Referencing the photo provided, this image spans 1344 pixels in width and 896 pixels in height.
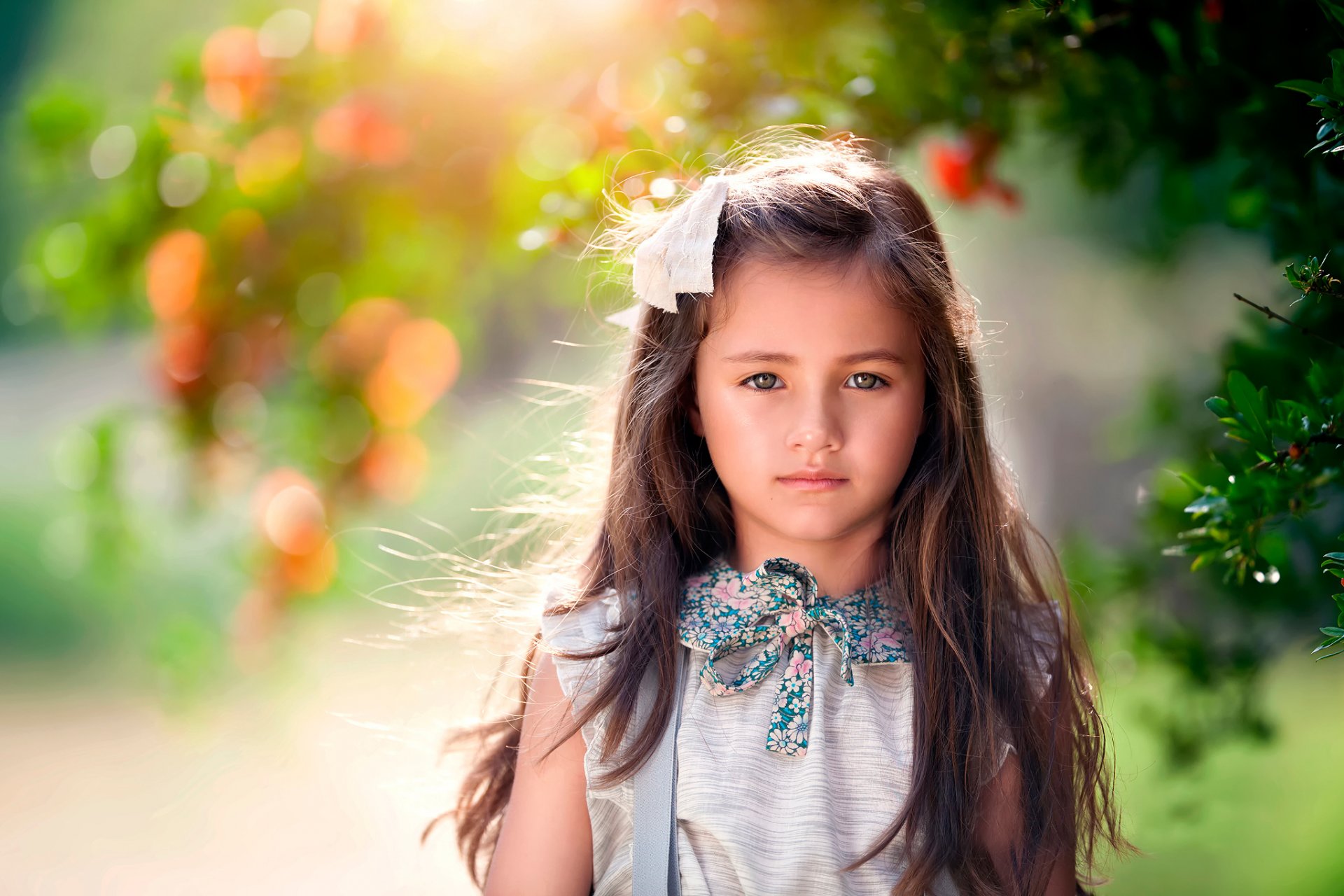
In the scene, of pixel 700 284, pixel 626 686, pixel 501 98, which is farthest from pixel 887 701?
pixel 501 98

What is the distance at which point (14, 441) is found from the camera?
452cm

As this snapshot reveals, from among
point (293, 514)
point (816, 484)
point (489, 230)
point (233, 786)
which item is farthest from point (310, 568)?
point (233, 786)

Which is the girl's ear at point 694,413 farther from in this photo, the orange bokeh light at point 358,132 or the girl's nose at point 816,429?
the orange bokeh light at point 358,132

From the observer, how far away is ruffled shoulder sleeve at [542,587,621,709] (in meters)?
1.46

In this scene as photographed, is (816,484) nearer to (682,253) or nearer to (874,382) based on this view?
(874,382)

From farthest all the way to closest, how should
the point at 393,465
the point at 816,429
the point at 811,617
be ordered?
1. the point at 393,465
2. the point at 811,617
3. the point at 816,429

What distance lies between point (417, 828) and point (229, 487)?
158cm

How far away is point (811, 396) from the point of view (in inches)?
53.4

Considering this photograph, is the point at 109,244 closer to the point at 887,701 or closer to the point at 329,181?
the point at 329,181

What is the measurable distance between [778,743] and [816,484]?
0.31 meters

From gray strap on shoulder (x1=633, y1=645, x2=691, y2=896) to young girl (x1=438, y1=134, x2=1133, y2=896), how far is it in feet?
0.05

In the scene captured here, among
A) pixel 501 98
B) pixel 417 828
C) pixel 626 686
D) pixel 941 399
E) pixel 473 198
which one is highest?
pixel 501 98

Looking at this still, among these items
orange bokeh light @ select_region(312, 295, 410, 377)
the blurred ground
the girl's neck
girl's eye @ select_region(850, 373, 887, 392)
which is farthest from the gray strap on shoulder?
orange bokeh light @ select_region(312, 295, 410, 377)

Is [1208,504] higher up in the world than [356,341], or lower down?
lower down
